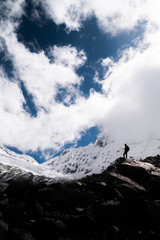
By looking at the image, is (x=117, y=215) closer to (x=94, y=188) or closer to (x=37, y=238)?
(x=94, y=188)

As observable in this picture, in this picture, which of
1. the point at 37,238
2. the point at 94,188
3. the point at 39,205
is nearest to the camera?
the point at 37,238

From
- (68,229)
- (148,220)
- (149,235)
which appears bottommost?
(68,229)

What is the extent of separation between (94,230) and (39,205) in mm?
6307

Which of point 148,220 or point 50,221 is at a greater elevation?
point 148,220

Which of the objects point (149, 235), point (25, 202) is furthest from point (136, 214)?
point (25, 202)

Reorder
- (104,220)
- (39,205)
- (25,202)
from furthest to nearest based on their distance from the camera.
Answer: (25,202) < (39,205) < (104,220)

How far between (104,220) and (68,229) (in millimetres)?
4090

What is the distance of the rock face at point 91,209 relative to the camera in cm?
1574

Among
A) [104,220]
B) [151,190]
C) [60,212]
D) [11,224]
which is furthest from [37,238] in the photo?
[151,190]

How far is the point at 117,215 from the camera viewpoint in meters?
18.8

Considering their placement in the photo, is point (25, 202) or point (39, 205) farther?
point (25, 202)

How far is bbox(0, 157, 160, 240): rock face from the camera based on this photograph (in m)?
15.7

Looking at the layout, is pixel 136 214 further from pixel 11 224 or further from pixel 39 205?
pixel 11 224

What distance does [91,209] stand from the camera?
1908cm
